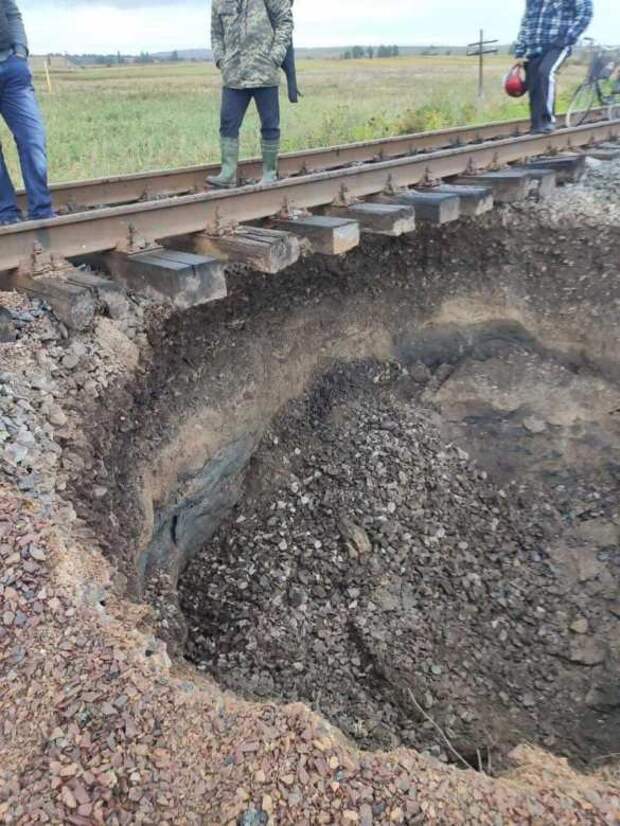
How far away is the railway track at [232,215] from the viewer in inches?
164

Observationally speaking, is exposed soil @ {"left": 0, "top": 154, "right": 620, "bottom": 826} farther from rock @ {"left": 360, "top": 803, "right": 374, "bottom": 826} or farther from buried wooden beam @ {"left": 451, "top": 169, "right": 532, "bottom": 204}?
buried wooden beam @ {"left": 451, "top": 169, "right": 532, "bottom": 204}

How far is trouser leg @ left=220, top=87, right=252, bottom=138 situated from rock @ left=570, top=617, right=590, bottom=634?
5135 mm

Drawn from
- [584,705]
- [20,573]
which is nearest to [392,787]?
[20,573]

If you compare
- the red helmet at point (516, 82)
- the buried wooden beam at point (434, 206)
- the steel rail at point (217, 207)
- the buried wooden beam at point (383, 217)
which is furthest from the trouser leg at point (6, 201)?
the red helmet at point (516, 82)

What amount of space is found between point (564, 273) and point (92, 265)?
443cm

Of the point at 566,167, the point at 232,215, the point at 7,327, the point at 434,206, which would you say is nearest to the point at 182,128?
the point at 566,167

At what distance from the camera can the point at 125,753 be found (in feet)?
7.70

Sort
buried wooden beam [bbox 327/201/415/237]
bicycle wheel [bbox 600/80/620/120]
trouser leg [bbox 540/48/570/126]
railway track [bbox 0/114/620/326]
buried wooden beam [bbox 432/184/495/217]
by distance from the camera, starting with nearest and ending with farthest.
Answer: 1. railway track [bbox 0/114/620/326]
2. buried wooden beam [bbox 327/201/415/237]
3. buried wooden beam [bbox 432/184/495/217]
4. trouser leg [bbox 540/48/570/126]
5. bicycle wheel [bbox 600/80/620/120]

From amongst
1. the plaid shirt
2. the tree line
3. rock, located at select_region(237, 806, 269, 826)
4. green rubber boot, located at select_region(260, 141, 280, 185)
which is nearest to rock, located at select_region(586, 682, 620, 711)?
rock, located at select_region(237, 806, 269, 826)

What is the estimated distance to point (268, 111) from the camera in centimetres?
646

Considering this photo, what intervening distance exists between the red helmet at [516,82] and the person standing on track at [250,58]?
3499mm

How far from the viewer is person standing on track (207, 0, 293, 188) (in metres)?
6.05

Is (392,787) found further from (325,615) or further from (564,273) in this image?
(564,273)

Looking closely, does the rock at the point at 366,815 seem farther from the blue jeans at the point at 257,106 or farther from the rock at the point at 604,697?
the blue jeans at the point at 257,106
